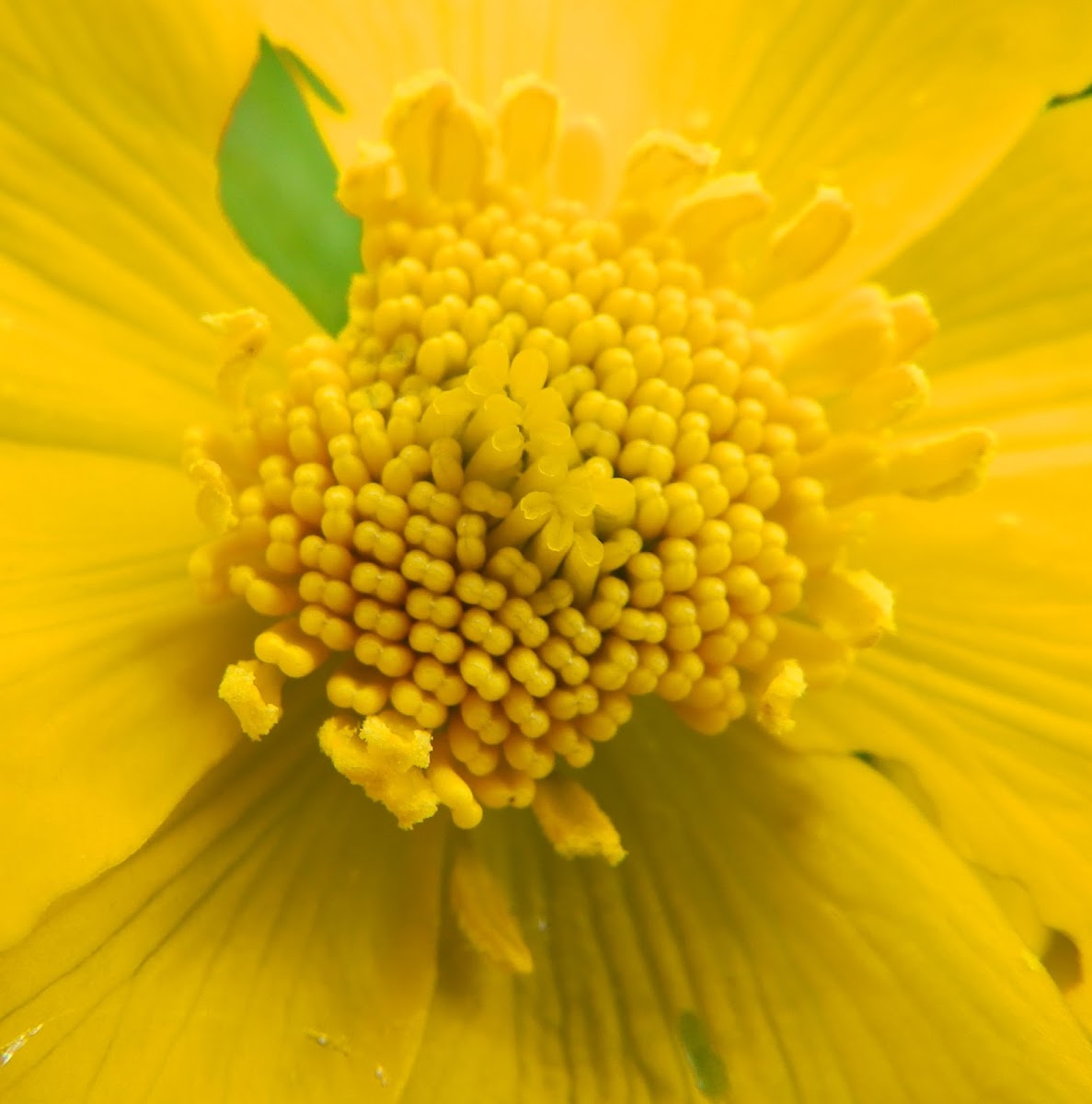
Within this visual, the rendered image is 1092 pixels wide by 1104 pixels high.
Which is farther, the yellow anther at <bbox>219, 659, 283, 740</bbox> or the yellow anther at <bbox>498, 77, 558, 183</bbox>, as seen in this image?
the yellow anther at <bbox>498, 77, 558, 183</bbox>

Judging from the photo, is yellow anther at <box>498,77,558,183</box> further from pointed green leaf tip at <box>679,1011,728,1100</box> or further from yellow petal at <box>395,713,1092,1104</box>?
pointed green leaf tip at <box>679,1011,728,1100</box>

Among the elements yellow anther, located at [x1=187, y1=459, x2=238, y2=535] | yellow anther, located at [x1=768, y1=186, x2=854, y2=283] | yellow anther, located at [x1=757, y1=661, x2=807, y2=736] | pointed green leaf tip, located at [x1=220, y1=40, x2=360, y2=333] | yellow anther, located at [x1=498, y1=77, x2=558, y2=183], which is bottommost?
yellow anther, located at [x1=187, y1=459, x2=238, y2=535]

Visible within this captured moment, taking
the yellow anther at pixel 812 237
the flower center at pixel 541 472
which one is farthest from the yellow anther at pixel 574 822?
the yellow anther at pixel 812 237

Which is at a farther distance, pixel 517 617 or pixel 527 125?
pixel 527 125

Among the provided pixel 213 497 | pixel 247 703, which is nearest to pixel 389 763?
pixel 247 703

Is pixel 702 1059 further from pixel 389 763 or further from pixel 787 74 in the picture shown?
pixel 787 74

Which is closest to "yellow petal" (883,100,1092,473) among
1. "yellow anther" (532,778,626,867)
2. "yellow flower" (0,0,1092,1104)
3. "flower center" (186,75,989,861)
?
"yellow flower" (0,0,1092,1104)

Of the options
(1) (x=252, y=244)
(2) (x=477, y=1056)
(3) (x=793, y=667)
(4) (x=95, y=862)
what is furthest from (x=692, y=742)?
(1) (x=252, y=244)

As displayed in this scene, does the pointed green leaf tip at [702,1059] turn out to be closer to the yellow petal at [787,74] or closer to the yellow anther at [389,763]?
the yellow anther at [389,763]
